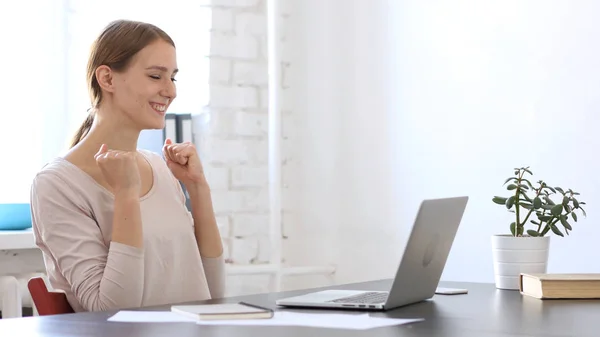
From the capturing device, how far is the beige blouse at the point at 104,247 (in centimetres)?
196

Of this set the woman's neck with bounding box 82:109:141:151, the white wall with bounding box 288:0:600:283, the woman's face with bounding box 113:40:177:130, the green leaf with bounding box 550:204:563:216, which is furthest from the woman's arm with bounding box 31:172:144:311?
the white wall with bounding box 288:0:600:283

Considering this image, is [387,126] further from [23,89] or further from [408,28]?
[23,89]

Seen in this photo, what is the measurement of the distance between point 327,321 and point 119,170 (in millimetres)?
731

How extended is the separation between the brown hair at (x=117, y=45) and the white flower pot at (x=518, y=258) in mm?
968

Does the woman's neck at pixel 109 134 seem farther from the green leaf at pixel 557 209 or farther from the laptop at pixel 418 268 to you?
the green leaf at pixel 557 209

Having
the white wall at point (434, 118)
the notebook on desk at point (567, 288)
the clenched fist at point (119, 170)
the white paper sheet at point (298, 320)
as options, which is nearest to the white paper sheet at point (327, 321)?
the white paper sheet at point (298, 320)

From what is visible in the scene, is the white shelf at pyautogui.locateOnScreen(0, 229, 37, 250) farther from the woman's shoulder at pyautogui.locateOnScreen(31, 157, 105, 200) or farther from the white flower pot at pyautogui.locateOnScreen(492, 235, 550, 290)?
the white flower pot at pyautogui.locateOnScreen(492, 235, 550, 290)

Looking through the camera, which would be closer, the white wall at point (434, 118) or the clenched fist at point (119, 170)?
the clenched fist at point (119, 170)

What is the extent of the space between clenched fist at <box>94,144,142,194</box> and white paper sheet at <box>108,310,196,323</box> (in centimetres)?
43

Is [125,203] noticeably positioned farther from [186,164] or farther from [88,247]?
[186,164]

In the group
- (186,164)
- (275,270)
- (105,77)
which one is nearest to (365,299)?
(186,164)

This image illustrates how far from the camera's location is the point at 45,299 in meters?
1.90

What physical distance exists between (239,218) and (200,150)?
273 mm

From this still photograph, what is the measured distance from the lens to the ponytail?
7.30 ft
